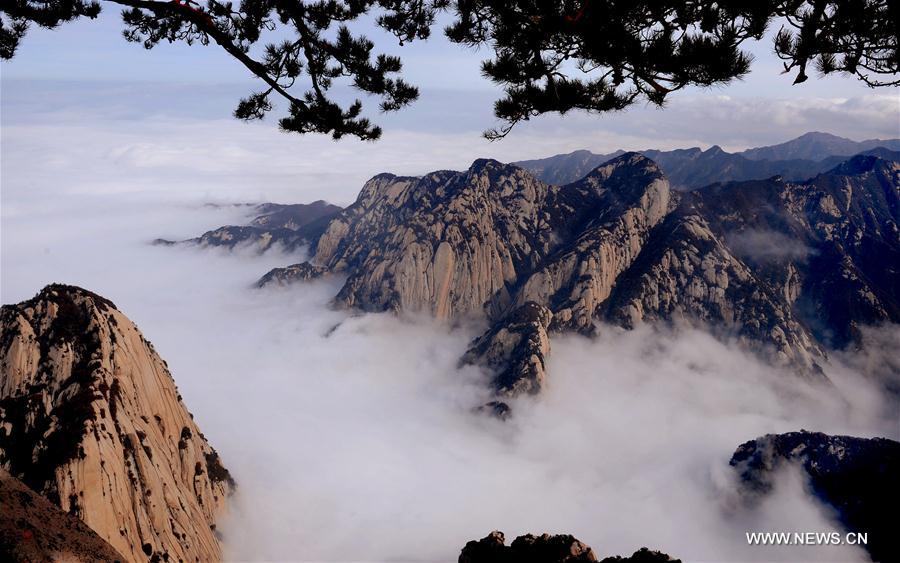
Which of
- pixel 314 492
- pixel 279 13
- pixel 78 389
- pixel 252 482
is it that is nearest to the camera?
Result: pixel 279 13

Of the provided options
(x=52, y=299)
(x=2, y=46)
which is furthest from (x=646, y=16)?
(x=52, y=299)

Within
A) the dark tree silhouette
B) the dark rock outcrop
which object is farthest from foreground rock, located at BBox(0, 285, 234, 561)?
the dark tree silhouette

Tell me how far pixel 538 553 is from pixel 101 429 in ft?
181

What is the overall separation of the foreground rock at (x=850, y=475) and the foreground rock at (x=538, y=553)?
14510cm

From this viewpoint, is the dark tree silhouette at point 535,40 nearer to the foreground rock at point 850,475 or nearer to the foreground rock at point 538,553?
the foreground rock at point 538,553

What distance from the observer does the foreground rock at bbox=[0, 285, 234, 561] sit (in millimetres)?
50250

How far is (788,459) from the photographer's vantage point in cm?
14875

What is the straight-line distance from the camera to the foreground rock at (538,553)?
75.5ft

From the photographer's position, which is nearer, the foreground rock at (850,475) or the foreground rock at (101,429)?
the foreground rock at (101,429)

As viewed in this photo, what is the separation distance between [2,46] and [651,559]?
33.2 m

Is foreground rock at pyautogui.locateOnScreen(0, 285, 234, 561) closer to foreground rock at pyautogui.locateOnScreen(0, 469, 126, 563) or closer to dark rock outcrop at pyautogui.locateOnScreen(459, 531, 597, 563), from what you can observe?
dark rock outcrop at pyautogui.locateOnScreen(459, 531, 597, 563)

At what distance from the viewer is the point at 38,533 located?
11617 mm

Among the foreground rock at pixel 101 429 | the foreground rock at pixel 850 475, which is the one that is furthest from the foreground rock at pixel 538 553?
the foreground rock at pixel 850 475

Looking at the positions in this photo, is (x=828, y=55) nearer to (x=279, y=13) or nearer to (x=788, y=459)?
(x=279, y=13)
